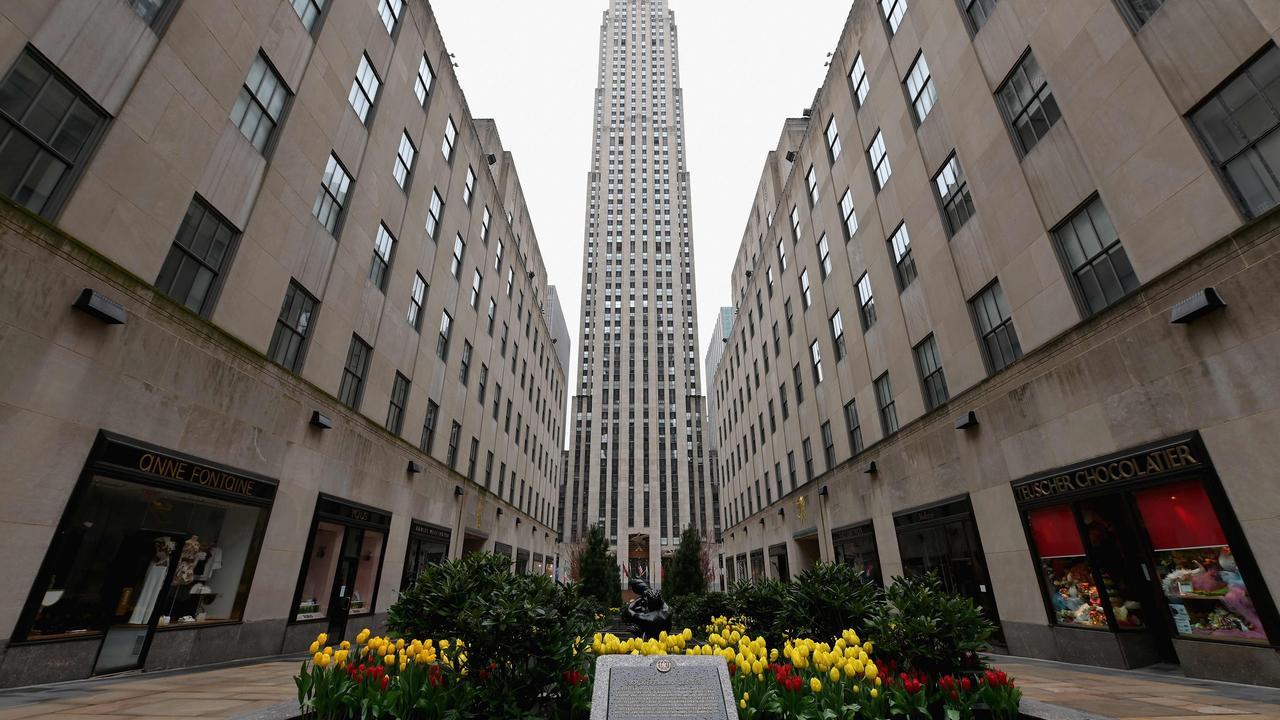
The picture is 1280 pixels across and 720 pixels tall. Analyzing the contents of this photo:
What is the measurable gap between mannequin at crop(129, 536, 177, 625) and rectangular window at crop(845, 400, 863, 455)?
23.5 metres

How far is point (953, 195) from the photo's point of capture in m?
17.0

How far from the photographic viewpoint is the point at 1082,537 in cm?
1186

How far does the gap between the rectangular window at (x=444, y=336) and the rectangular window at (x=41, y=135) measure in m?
15.7

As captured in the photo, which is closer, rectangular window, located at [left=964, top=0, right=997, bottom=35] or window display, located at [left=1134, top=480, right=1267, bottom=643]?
window display, located at [left=1134, top=480, right=1267, bottom=643]

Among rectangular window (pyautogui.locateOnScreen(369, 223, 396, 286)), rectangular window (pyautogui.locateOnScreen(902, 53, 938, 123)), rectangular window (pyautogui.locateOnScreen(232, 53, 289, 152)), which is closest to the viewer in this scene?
rectangular window (pyautogui.locateOnScreen(232, 53, 289, 152))

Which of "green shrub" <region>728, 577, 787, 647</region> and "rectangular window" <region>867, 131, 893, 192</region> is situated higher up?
"rectangular window" <region>867, 131, 893, 192</region>

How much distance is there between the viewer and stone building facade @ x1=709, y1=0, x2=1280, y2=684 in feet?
29.3

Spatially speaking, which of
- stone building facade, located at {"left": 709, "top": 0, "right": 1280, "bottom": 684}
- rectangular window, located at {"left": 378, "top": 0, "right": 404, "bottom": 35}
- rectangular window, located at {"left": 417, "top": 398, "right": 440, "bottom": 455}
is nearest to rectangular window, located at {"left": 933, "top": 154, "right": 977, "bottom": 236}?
stone building facade, located at {"left": 709, "top": 0, "right": 1280, "bottom": 684}

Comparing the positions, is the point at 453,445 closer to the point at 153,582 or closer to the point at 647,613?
the point at 153,582

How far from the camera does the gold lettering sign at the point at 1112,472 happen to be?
31.7 ft

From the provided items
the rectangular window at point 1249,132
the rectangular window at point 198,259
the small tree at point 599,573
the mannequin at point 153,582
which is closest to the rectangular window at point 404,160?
the rectangular window at point 198,259

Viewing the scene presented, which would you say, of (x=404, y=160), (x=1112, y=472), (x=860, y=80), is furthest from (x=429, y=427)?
(x=860, y=80)

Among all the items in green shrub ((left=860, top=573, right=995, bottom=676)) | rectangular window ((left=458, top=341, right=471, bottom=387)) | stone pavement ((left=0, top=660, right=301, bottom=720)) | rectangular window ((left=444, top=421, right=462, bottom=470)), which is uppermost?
rectangular window ((left=458, top=341, right=471, bottom=387))

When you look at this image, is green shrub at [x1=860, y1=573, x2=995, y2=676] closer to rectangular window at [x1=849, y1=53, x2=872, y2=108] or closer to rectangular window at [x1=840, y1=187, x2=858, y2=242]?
rectangular window at [x1=840, y1=187, x2=858, y2=242]
